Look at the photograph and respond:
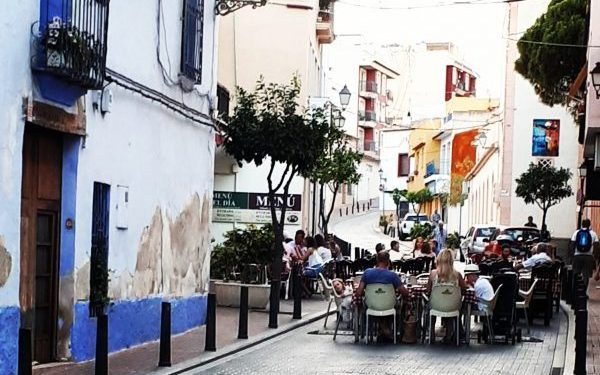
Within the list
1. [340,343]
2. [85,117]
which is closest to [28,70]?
[85,117]

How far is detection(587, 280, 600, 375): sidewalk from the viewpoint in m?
14.3

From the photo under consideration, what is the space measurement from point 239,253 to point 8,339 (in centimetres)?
1300

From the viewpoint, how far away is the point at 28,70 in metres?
12.0

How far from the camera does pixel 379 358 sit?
15.2m

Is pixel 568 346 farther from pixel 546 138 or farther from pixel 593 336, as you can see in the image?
pixel 546 138

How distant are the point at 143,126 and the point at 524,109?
38.7m

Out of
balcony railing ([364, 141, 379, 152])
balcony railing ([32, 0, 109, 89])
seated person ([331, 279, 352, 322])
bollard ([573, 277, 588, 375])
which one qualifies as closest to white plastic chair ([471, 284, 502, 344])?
seated person ([331, 279, 352, 322])

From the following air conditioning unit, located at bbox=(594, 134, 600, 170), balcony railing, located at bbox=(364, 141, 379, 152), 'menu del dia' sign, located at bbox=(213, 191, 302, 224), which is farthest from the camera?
balcony railing, located at bbox=(364, 141, 379, 152)

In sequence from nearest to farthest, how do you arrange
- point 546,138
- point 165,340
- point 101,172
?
point 165,340 → point 101,172 → point 546,138

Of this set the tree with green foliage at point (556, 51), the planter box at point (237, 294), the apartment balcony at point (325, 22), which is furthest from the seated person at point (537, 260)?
the apartment balcony at point (325, 22)

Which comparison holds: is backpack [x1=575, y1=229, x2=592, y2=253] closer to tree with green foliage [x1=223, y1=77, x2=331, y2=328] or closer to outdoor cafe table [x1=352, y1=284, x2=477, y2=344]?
tree with green foliage [x1=223, y1=77, x2=331, y2=328]

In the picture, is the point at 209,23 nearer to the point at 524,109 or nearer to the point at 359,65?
the point at 524,109

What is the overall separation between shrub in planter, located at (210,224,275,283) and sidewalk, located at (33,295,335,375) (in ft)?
4.88

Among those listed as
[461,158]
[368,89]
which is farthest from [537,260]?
[368,89]
